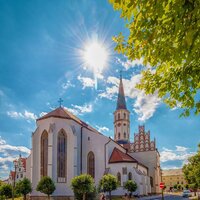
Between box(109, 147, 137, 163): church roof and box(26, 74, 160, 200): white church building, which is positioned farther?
box(109, 147, 137, 163): church roof

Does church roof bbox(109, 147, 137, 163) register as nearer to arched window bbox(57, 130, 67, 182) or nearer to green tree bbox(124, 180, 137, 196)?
green tree bbox(124, 180, 137, 196)

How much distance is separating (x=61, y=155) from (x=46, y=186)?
614 centimetres

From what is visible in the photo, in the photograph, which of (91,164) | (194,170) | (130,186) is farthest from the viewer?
(91,164)

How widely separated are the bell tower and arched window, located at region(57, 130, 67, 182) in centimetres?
3410

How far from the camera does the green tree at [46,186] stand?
36844 millimetres

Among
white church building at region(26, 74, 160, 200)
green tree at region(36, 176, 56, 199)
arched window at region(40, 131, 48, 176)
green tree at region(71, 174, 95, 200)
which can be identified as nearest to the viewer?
green tree at region(71, 174, 95, 200)

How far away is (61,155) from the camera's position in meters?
42.2

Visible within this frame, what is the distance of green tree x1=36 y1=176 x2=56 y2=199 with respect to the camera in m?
36.8

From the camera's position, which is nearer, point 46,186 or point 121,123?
point 46,186

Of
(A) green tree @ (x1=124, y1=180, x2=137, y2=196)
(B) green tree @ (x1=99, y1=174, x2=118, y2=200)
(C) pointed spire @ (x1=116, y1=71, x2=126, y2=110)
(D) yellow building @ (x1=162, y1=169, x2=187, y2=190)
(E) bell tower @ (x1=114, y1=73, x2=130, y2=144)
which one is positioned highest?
(C) pointed spire @ (x1=116, y1=71, x2=126, y2=110)

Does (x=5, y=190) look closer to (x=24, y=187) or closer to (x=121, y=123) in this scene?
(x=24, y=187)

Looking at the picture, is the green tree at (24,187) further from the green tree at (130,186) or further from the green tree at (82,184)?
the green tree at (130,186)

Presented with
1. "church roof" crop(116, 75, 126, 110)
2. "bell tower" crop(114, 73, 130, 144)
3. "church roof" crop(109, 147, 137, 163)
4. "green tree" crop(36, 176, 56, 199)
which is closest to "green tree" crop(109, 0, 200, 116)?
"green tree" crop(36, 176, 56, 199)

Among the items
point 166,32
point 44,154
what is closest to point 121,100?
point 44,154
